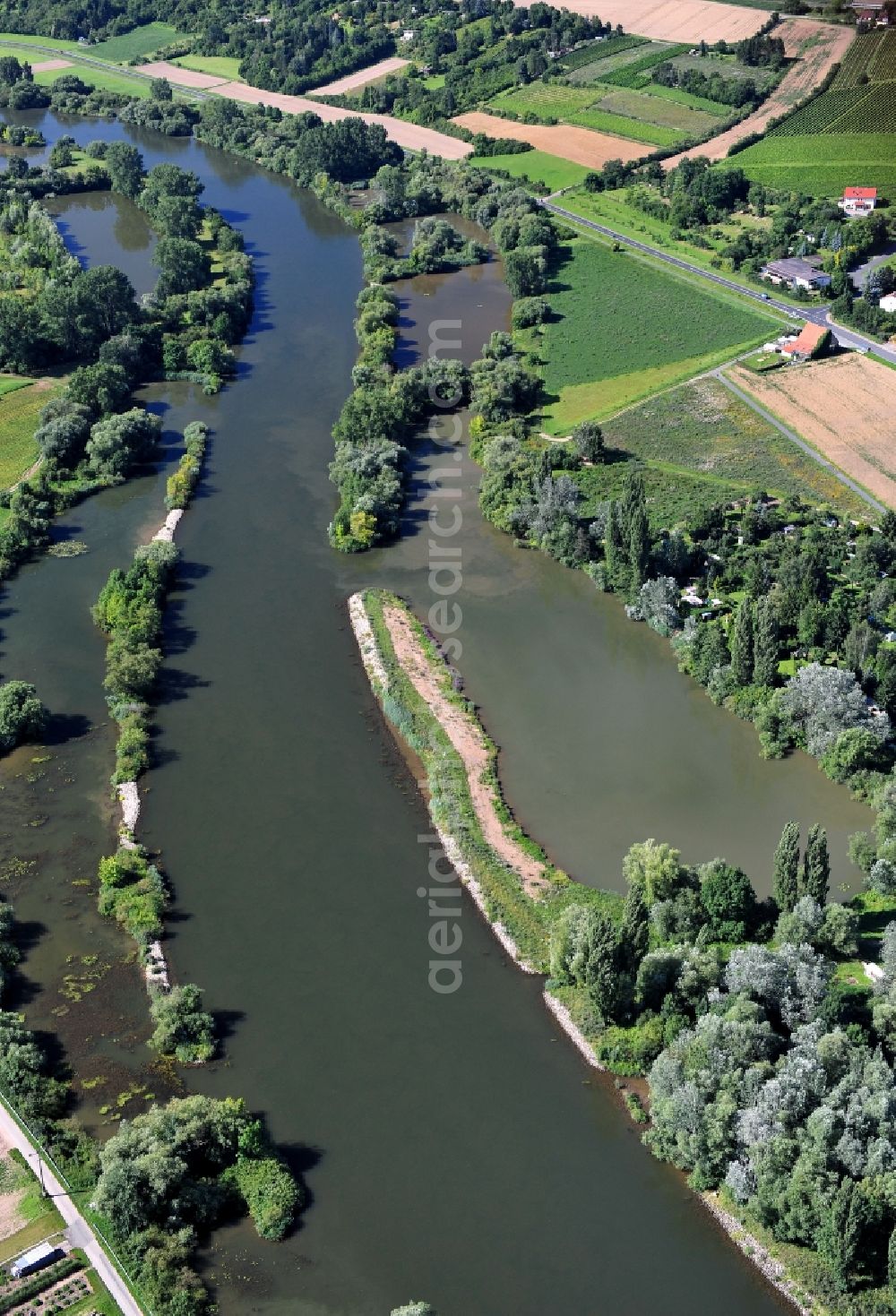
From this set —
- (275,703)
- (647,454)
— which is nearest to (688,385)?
(647,454)

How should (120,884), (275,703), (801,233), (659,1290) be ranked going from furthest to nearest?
(801,233) → (275,703) → (120,884) → (659,1290)

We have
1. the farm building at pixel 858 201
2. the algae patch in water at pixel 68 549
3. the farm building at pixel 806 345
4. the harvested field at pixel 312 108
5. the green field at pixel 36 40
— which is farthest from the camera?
the green field at pixel 36 40

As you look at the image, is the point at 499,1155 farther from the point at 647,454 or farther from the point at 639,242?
the point at 639,242

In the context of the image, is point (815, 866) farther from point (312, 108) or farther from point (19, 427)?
point (312, 108)

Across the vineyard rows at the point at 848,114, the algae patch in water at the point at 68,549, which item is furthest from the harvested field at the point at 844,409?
the algae patch in water at the point at 68,549

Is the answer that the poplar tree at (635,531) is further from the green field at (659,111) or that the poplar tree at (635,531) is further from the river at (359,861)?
the green field at (659,111)

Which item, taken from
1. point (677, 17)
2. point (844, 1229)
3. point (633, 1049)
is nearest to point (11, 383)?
point (633, 1049)

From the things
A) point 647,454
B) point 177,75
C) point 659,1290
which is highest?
point 177,75
